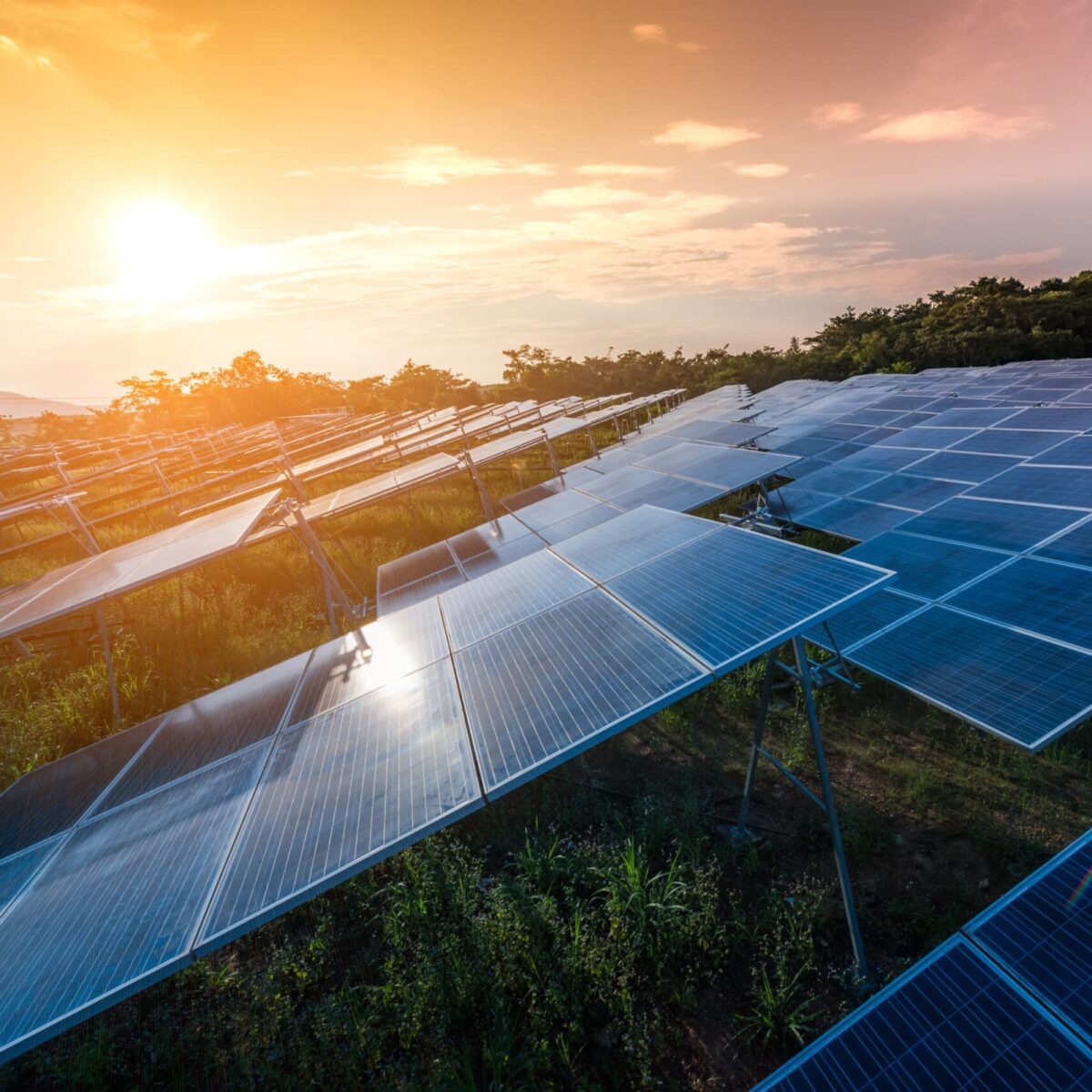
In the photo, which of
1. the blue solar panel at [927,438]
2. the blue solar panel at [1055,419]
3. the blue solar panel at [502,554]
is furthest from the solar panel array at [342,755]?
the blue solar panel at [1055,419]

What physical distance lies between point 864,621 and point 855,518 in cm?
426

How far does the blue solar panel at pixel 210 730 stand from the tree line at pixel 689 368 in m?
47.8

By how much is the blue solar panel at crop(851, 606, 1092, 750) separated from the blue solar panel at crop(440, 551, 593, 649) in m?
4.10

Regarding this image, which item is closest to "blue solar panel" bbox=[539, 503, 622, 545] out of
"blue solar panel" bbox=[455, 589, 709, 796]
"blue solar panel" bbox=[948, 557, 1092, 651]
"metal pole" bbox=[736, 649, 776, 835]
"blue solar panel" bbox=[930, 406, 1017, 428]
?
"blue solar panel" bbox=[455, 589, 709, 796]

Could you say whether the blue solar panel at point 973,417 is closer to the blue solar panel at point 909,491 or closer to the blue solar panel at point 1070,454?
the blue solar panel at point 1070,454

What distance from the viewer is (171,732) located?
6.41 metres

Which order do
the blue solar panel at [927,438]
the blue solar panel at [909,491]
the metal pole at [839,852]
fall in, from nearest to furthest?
the metal pole at [839,852] → the blue solar panel at [909,491] → the blue solar panel at [927,438]

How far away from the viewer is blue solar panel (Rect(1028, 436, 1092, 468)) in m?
9.71

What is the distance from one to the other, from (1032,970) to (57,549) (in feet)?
92.8

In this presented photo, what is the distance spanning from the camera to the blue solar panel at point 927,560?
7.34m

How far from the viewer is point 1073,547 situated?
23.3 feet

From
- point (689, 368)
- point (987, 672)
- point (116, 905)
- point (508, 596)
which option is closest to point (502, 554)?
point (508, 596)

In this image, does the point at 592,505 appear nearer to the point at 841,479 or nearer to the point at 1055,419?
the point at 841,479

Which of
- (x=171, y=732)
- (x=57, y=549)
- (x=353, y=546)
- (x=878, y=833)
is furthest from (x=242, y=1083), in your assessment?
(x=57, y=549)
